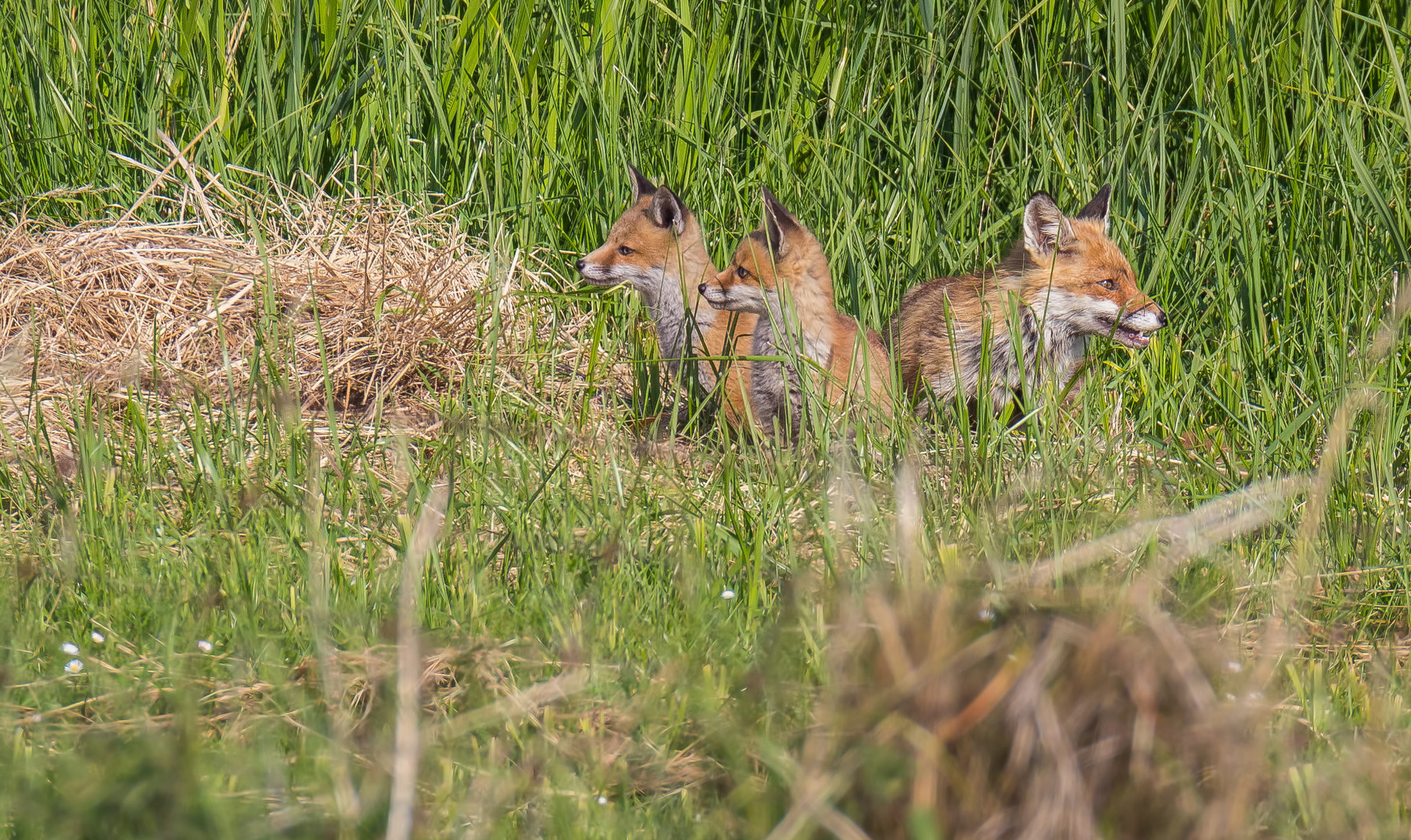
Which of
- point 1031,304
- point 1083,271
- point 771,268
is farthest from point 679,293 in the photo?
point 1083,271

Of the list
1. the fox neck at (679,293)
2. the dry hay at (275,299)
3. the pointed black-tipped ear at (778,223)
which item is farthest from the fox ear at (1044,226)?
the dry hay at (275,299)

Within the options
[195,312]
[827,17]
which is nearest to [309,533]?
[195,312]

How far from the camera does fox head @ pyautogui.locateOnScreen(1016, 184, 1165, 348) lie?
Answer: 5625 mm

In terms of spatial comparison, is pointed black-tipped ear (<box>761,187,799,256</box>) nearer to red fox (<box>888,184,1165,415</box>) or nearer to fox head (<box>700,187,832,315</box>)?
fox head (<box>700,187,832,315</box>)

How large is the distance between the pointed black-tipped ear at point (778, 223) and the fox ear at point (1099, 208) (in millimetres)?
1351

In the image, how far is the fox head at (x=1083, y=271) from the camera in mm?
5625

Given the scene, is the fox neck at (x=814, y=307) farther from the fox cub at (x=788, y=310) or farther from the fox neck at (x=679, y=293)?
the fox neck at (x=679, y=293)

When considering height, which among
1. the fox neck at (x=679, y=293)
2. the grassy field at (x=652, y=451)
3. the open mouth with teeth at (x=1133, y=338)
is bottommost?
the fox neck at (x=679, y=293)

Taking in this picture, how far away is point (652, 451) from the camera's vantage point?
441 centimetres

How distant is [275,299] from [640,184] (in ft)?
6.48

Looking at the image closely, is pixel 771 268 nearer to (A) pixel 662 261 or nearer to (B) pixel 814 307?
(B) pixel 814 307

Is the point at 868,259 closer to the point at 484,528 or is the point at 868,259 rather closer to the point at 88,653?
the point at 484,528

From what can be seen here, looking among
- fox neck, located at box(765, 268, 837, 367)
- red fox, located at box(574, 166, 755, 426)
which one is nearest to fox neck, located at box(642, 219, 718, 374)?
red fox, located at box(574, 166, 755, 426)

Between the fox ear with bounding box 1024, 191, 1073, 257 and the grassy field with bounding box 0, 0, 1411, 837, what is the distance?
0.41 metres
